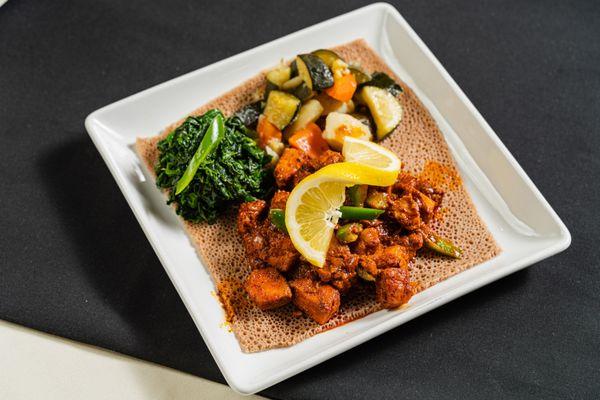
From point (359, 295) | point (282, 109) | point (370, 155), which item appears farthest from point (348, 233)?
point (282, 109)

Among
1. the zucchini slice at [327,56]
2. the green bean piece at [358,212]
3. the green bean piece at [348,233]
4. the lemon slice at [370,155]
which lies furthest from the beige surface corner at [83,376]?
the zucchini slice at [327,56]

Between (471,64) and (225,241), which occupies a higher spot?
(471,64)

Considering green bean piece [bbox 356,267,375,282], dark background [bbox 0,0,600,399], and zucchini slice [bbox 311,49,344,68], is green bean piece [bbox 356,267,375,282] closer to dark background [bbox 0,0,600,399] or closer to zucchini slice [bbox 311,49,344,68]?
dark background [bbox 0,0,600,399]

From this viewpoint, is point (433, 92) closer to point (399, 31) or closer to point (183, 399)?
point (399, 31)

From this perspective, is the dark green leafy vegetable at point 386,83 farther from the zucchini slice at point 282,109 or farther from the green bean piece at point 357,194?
the green bean piece at point 357,194

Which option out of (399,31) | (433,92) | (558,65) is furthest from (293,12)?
(558,65)
